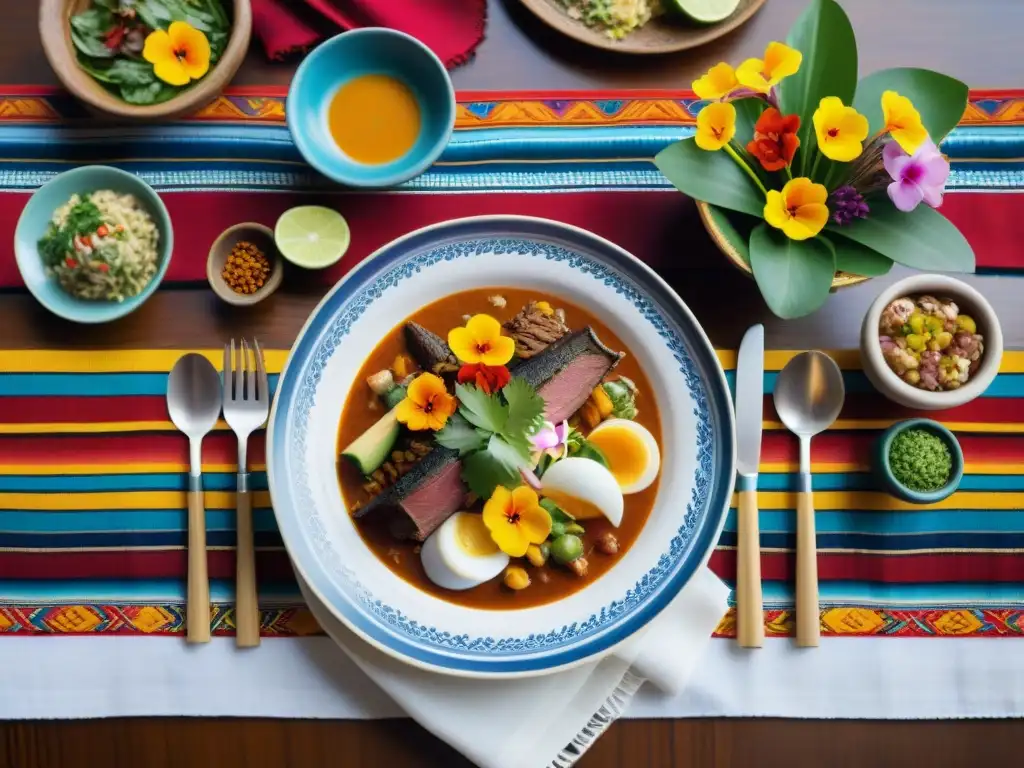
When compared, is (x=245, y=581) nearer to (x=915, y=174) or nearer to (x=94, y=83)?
(x=94, y=83)

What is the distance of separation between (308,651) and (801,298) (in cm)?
125

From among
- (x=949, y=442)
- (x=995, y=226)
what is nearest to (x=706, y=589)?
(x=949, y=442)

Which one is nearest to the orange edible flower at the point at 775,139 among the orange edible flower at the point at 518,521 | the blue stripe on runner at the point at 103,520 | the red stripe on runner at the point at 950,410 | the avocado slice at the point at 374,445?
the red stripe on runner at the point at 950,410

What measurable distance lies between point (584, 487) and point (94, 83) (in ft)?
4.47

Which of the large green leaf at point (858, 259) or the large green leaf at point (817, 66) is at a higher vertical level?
the large green leaf at point (817, 66)

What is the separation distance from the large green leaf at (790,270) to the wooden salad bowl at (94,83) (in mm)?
1151

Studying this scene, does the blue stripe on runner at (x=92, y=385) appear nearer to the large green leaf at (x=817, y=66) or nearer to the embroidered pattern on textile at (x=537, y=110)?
the embroidered pattern on textile at (x=537, y=110)

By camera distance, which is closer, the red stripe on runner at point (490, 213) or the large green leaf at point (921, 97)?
the large green leaf at point (921, 97)

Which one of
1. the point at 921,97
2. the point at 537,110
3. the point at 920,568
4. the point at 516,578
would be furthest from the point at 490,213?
the point at 920,568

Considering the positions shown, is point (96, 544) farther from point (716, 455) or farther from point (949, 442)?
point (949, 442)

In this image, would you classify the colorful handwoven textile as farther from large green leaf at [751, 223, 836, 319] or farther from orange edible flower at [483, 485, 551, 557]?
orange edible flower at [483, 485, 551, 557]

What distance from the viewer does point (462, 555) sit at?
61.2 inches

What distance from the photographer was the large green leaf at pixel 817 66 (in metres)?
1.51

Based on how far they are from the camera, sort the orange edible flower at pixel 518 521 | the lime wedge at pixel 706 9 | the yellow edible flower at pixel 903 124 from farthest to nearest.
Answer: the lime wedge at pixel 706 9 → the orange edible flower at pixel 518 521 → the yellow edible flower at pixel 903 124
